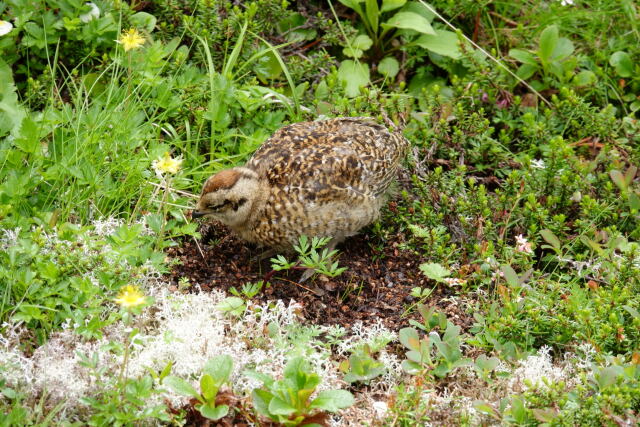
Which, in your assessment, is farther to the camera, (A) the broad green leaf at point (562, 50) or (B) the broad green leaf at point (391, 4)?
(B) the broad green leaf at point (391, 4)

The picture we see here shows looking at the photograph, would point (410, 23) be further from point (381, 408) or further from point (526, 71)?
point (381, 408)

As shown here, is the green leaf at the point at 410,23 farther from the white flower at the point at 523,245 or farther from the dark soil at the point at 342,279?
the white flower at the point at 523,245

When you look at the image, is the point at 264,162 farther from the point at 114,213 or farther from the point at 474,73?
the point at 474,73

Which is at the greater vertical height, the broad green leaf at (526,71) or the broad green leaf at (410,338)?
the broad green leaf at (526,71)

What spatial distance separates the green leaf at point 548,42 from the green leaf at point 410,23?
880mm

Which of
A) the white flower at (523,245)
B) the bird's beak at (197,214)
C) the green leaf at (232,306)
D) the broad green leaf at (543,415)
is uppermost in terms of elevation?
the broad green leaf at (543,415)

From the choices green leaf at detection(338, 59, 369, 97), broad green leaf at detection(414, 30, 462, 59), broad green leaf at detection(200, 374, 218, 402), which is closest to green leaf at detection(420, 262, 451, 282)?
broad green leaf at detection(200, 374, 218, 402)

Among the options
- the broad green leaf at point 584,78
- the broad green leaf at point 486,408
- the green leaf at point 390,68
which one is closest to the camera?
the broad green leaf at point 486,408

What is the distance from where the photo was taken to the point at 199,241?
17.8 ft

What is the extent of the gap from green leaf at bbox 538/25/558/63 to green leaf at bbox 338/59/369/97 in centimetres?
144

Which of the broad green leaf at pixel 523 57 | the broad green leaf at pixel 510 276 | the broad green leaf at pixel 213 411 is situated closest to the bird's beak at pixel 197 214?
the broad green leaf at pixel 213 411

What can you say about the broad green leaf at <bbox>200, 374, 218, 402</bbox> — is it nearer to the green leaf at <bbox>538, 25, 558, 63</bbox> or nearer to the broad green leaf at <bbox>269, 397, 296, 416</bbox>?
the broad green leaf at <bbox>269, 397, 296, 416</bbox>

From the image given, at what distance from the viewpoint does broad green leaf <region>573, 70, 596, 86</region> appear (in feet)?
21.6

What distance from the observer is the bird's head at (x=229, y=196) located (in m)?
5.00
